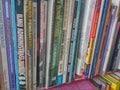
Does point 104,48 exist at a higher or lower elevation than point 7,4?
lower

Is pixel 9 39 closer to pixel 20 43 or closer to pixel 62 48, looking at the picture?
pixel 20 43

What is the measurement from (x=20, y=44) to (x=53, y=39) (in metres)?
0.11

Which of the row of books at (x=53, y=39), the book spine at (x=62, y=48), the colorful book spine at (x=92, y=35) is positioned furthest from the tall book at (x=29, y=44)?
the colorful book spine at (x=92, y=35)

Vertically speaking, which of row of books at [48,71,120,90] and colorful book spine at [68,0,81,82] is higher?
colorful book spine at [68,0,81,82]

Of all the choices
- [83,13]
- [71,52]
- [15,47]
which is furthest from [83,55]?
[15,47]

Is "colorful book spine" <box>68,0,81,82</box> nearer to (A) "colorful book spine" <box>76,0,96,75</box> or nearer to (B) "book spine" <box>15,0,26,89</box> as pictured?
(A) "colorful book spine" <box>76,0,96,75</box>

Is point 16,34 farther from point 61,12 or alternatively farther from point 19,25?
point 61,12

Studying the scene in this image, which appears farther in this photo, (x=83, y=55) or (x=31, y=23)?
(x=83, y=55)

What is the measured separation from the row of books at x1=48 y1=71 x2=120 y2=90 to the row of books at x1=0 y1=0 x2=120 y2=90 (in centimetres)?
3

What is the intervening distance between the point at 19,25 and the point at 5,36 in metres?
0.06

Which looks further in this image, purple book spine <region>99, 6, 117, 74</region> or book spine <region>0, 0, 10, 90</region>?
purple book spine <region>99, 6, 117, 74</region>

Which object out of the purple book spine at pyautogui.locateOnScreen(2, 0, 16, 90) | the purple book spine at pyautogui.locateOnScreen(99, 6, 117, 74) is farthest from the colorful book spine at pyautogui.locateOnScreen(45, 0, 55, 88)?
the purple book spine at pyautogui.locateOnScreen(99, 6, 117, 74)

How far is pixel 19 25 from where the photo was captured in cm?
48

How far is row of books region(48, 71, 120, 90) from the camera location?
2.15ft
